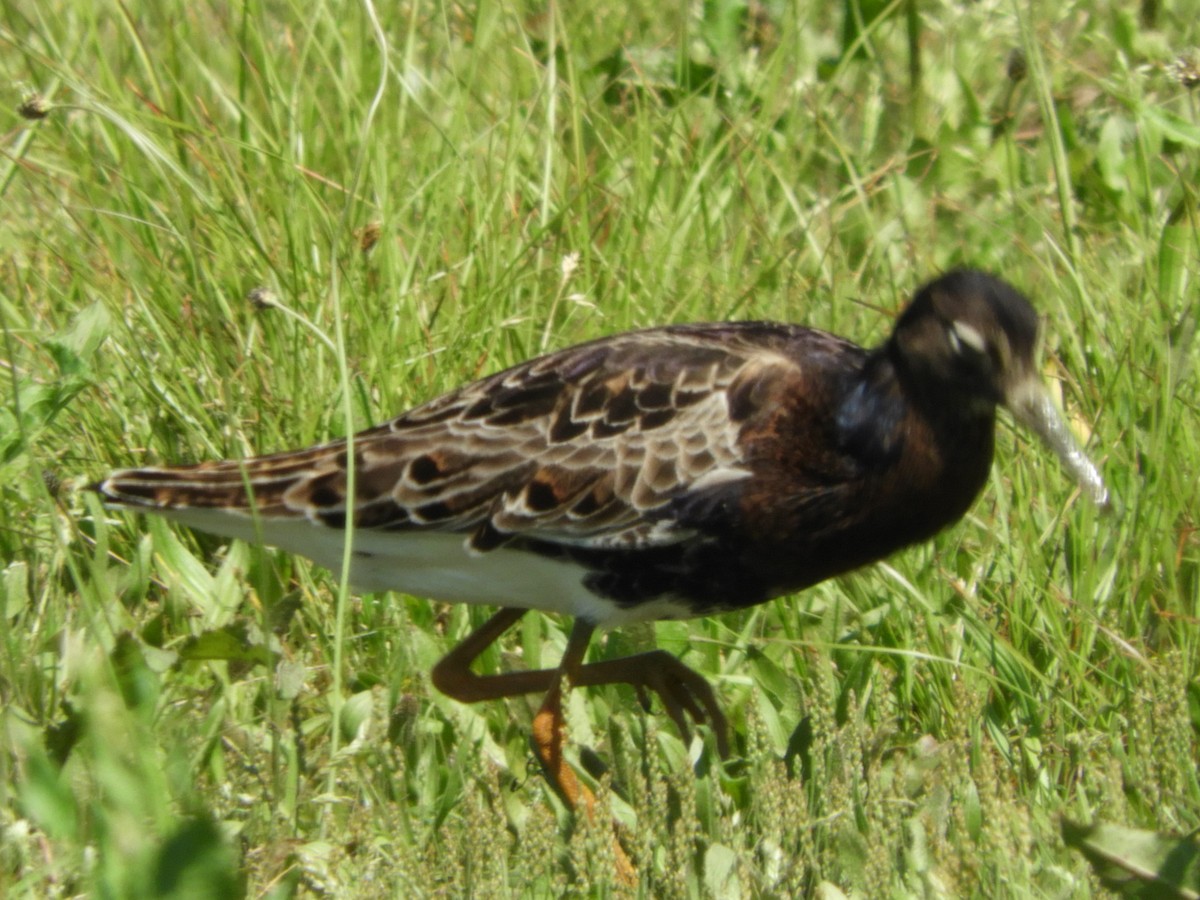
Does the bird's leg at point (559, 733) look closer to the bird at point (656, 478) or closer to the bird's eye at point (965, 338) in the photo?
the bird at point (656, 478)

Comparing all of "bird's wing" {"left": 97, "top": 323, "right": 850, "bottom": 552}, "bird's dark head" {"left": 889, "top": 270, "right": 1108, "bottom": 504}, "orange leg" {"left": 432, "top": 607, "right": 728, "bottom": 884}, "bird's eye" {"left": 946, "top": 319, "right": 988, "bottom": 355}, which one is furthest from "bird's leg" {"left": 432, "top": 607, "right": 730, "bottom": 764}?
"bird's eye" {"left": 946, "top": 319, "right": 988, "bottom": 355}

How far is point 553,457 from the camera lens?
457 cm

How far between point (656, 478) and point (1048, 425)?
0.93 m

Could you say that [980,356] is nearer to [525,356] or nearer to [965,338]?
[965,338]

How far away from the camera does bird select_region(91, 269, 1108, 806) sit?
431 cm

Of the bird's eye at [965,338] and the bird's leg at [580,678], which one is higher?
the bird's eye at [965,338]

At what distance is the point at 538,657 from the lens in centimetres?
518

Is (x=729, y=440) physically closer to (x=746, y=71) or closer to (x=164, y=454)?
(x=164, y=454)

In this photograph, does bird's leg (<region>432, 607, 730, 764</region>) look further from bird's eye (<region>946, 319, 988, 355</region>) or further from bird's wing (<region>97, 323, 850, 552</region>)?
bird's eye (<region>946, 319, 988, 355</region>)

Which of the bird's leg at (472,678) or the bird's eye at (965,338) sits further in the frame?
the bird's leg at (472,678)

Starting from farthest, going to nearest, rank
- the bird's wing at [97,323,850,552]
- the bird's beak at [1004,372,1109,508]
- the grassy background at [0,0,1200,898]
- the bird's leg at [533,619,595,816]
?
the bird's leg at [533,619,595,816], the bird's wing at [97,323,850,552], the bird's beak at [1004,372,1109,508], the grassy background at [0,0,1200,898]

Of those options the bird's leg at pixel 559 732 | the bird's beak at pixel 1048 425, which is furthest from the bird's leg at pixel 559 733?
the bird's beak at pixel 1048 425

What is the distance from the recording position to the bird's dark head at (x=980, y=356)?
4078mm

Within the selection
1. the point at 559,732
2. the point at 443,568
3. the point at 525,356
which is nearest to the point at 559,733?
the point at 559,732
